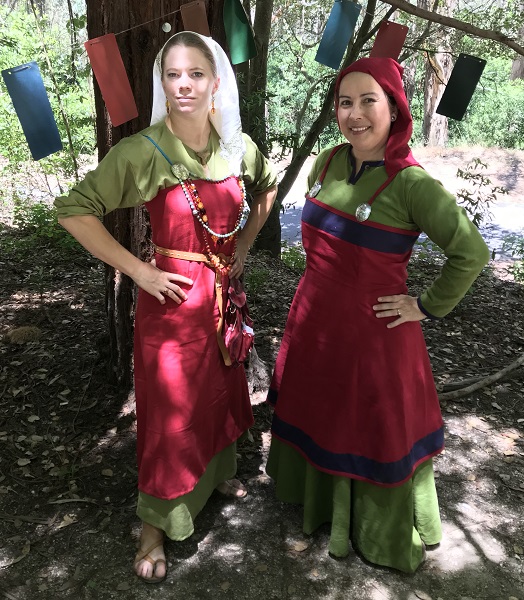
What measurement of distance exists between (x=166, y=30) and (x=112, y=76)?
0.31 metres

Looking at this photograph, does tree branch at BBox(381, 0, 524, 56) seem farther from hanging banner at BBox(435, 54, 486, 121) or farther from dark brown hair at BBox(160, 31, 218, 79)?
dark brown hair at BBox(160, 31, 218, 79)

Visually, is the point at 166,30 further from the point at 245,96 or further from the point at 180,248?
the point at 245,96

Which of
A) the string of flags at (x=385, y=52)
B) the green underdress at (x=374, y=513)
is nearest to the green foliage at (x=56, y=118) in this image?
the string of flags at (x=385, y=52)

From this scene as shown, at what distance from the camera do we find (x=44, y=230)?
6207 millimetres

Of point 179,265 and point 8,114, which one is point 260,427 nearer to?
point 179,265

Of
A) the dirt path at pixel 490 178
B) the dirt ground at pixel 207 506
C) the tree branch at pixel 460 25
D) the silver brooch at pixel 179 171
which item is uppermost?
the tree branch at pixel 460 25

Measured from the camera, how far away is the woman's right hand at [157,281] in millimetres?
2111

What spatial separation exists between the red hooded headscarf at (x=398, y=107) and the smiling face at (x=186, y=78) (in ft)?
1.63

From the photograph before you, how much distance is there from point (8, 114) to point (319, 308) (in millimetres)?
7672

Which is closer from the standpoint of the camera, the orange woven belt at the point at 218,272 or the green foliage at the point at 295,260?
the orange woven belt at the point at 218,272

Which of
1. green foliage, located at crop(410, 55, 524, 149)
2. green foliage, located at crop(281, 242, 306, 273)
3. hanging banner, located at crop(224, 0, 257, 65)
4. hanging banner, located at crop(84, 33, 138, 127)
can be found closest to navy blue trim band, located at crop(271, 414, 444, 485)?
hanging banner, located at crop(84, 33, 138, 127)

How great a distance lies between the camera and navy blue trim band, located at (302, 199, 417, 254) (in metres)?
2.03

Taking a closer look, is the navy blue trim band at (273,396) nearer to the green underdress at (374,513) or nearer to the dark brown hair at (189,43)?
the green underdress at (374,513)

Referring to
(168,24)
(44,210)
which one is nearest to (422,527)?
(168,24)
